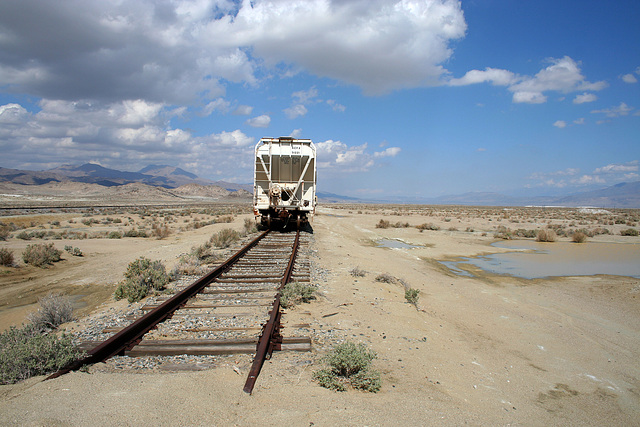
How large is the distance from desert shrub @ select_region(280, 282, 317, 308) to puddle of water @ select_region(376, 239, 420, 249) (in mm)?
13102

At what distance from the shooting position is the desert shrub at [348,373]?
3.75 meters

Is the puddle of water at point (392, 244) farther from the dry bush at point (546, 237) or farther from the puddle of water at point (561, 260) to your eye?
the dry bush at point (546, 237)

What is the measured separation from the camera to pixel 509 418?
368cm

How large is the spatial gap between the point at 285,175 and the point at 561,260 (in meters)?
13.3

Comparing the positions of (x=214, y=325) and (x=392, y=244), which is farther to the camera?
(x=392, y=244)

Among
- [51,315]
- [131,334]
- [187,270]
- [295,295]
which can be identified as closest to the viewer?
[131,334]

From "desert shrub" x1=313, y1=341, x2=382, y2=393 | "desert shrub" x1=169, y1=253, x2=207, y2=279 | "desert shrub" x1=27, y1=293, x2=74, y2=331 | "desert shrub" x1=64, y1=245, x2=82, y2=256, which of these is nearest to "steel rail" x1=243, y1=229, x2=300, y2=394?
"desert shrub" x1=313, y1=341, x2=382, y2=393

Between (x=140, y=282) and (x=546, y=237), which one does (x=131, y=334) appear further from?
→ (x=546, y=237)

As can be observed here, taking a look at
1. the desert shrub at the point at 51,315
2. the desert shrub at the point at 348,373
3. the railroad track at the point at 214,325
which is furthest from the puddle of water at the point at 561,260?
the desert shrub at the point at 51,315

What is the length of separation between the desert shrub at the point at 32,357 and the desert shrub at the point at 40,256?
10872 mm

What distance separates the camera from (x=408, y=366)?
459 cm

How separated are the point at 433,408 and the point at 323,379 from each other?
1089 millimetres

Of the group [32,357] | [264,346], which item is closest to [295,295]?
[264,346]

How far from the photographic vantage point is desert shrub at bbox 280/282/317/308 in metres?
6.42
